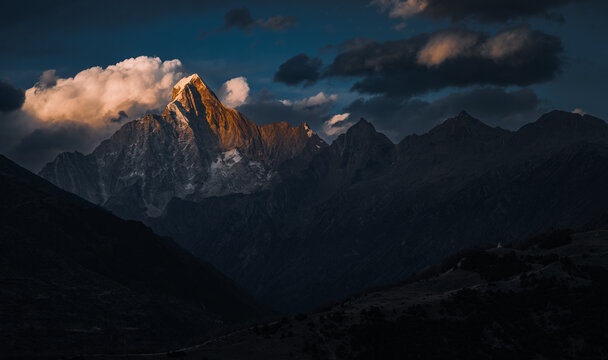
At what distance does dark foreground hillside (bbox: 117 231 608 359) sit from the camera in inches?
4683

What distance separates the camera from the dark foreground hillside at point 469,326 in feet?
390

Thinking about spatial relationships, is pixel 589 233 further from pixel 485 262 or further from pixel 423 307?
pixel 423 307

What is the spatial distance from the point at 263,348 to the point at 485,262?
243 feet

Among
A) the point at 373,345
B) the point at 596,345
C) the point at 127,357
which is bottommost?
the point at 596,345

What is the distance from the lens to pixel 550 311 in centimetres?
13238

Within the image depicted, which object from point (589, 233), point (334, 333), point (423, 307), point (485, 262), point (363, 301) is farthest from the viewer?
point (589, 233)

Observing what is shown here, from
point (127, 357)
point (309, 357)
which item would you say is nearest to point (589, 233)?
point (309, 357)

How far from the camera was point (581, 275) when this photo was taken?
480 ft

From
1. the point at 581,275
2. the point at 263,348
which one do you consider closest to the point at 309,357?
the point at 263,348

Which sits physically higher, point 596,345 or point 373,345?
point 373,345

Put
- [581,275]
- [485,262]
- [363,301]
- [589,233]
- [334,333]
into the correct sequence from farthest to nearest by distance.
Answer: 1. [589,233]
2. [485,262]
3. [363,301]
4. [581,275]
5. [334,333]

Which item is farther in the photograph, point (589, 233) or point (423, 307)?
point (589, 233)

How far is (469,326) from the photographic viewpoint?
12700cm

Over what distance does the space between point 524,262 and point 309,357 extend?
69955mm
